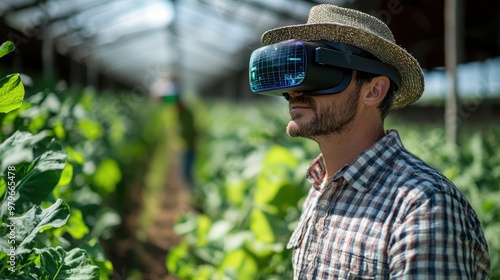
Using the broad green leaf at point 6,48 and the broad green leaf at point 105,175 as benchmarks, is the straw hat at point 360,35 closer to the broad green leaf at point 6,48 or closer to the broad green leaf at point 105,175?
the broad green leaf at point 6,48

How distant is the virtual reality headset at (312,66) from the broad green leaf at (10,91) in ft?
2.52

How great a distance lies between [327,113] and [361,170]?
20 centimetres

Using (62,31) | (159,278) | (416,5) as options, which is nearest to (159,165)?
(62,31)

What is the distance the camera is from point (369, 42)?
70.0 inches

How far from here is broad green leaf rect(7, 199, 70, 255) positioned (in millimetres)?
1751

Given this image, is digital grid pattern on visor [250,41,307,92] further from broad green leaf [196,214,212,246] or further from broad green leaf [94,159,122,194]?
broad green leaf [94,159,122,194]

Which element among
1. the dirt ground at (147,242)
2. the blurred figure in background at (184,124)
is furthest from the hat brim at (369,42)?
the blurred figure in background at (184,124)

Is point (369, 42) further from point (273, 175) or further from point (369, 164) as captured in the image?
point (273, 175)

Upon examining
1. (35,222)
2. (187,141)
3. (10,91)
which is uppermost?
(10,91)

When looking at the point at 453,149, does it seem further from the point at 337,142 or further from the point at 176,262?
the point at 337,142

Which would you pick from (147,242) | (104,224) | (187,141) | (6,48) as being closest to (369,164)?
(6,48)

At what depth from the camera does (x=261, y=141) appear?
19.4 feet

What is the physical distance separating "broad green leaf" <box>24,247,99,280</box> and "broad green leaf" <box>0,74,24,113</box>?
1.56 ft

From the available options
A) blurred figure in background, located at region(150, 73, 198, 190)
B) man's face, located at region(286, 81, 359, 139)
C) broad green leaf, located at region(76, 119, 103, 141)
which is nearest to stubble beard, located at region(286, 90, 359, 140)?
man's face, located at region(286, 81, 359, 139)
